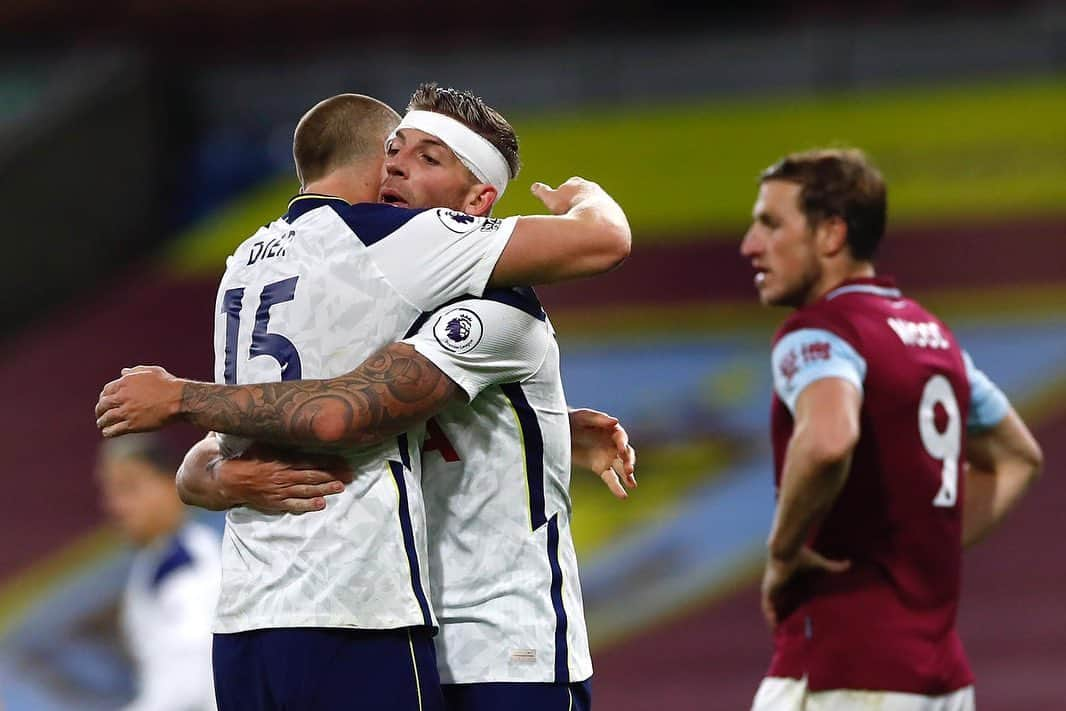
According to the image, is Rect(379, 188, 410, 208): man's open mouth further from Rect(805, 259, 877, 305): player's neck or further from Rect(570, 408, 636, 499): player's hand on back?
Rect(805, 259, 877, 305): player's neck

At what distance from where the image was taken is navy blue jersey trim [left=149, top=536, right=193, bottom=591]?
221 inches

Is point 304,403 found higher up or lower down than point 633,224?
lower down

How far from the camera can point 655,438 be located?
35.7ft

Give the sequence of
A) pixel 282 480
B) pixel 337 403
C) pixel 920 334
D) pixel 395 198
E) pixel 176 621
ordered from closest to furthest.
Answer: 1. pixel 337 403
2. pixel 282 480
3. pixel 395 198
4. pixel 920 334
5. pixel 176 621

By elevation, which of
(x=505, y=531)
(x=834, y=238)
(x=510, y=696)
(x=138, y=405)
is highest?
(x=834, y=238)

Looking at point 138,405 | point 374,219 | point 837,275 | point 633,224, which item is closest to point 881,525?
point 837,275

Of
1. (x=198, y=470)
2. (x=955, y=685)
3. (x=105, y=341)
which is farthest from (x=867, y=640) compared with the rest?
(x=105, y=341)

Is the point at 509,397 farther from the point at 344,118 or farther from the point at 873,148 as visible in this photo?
the point at 873,148

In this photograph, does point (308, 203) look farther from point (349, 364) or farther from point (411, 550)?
point (411, 550)

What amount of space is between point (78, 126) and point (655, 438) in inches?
249

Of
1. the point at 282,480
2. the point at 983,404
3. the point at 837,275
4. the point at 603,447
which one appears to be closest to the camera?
the point at 282,480

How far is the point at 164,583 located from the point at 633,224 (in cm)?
713

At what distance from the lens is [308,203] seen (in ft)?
10.7

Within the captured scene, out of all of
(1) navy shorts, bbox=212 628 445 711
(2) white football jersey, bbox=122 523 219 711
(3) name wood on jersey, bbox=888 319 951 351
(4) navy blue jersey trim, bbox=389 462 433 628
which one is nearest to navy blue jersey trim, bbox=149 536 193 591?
(2) white football jersey, bbox=122 523 219 711
